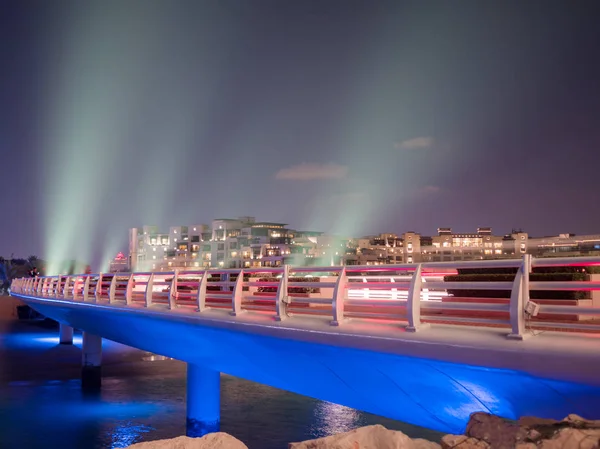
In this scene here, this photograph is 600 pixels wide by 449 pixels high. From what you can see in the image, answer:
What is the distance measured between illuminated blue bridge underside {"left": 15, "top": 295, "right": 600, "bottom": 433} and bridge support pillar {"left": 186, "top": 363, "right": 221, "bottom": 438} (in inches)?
193

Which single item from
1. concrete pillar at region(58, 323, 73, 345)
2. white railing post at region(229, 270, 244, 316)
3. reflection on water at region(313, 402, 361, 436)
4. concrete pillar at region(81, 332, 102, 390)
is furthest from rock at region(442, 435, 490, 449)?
concrete pillar at region(58, 323, 73, 345)

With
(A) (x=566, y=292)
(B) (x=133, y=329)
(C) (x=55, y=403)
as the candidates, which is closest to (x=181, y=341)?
(B) (x=133, y=329)

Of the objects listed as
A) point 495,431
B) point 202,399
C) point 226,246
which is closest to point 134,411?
point 202,399

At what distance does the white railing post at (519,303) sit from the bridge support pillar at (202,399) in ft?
49.5

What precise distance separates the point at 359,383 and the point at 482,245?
125 meters

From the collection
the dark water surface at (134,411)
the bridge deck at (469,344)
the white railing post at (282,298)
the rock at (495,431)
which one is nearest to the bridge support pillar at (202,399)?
the dark water surface at (134,411)

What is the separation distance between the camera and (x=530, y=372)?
7234mm

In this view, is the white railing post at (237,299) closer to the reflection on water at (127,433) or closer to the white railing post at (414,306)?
the white railing post at (414,306)

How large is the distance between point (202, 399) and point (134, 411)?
7.97 m

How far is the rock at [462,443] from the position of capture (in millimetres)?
6359

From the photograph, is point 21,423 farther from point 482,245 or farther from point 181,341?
point 482,245

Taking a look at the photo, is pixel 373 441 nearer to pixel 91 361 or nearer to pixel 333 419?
pixel 333 419

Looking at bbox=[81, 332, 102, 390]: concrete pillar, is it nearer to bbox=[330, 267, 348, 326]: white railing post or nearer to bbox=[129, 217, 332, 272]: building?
bbox=[330, 267, 348, 326]: white railing post

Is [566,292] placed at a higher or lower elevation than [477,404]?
higher
